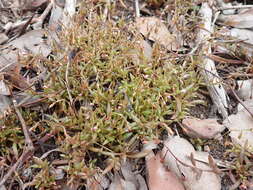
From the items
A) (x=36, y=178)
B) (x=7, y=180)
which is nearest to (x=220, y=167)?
(x=36, y=178)

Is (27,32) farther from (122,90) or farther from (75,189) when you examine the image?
(75,189)

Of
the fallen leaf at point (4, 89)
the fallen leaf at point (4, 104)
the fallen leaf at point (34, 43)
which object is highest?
the fallen leaf at point (34, 43)

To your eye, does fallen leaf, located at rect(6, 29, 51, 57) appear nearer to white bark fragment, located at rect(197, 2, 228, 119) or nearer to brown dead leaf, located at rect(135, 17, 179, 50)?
brown dead leaf, located at rect(135, 17, 179, 50)

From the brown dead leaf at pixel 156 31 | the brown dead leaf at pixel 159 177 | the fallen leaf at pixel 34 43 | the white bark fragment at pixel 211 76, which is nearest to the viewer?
the brown dead leaf at pixel 159 177

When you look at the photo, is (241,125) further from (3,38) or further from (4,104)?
(3,38)

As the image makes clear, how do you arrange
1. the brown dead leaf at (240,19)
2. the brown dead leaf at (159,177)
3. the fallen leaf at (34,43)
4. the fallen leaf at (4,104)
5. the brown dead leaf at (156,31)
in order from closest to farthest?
1. the brown dead leaf at (159,177)
2. the fallen leaf at (4,104)
3. the fallen leaf at (34,43)
4. the brown dead leaf at (156,31)
5. the brown dead leaf at (240,19)

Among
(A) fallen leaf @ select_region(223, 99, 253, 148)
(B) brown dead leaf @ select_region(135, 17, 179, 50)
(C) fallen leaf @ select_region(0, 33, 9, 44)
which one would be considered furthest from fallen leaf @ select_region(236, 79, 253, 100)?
(C) fallen leaf @ select_region(0, 33, 9, 44)

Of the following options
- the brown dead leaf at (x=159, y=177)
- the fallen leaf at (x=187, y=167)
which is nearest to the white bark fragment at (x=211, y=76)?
the fallen leaf at (x=187, y=167)

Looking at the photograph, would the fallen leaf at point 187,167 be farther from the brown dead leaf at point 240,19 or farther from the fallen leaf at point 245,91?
the brown dead leaf at point 240,19
